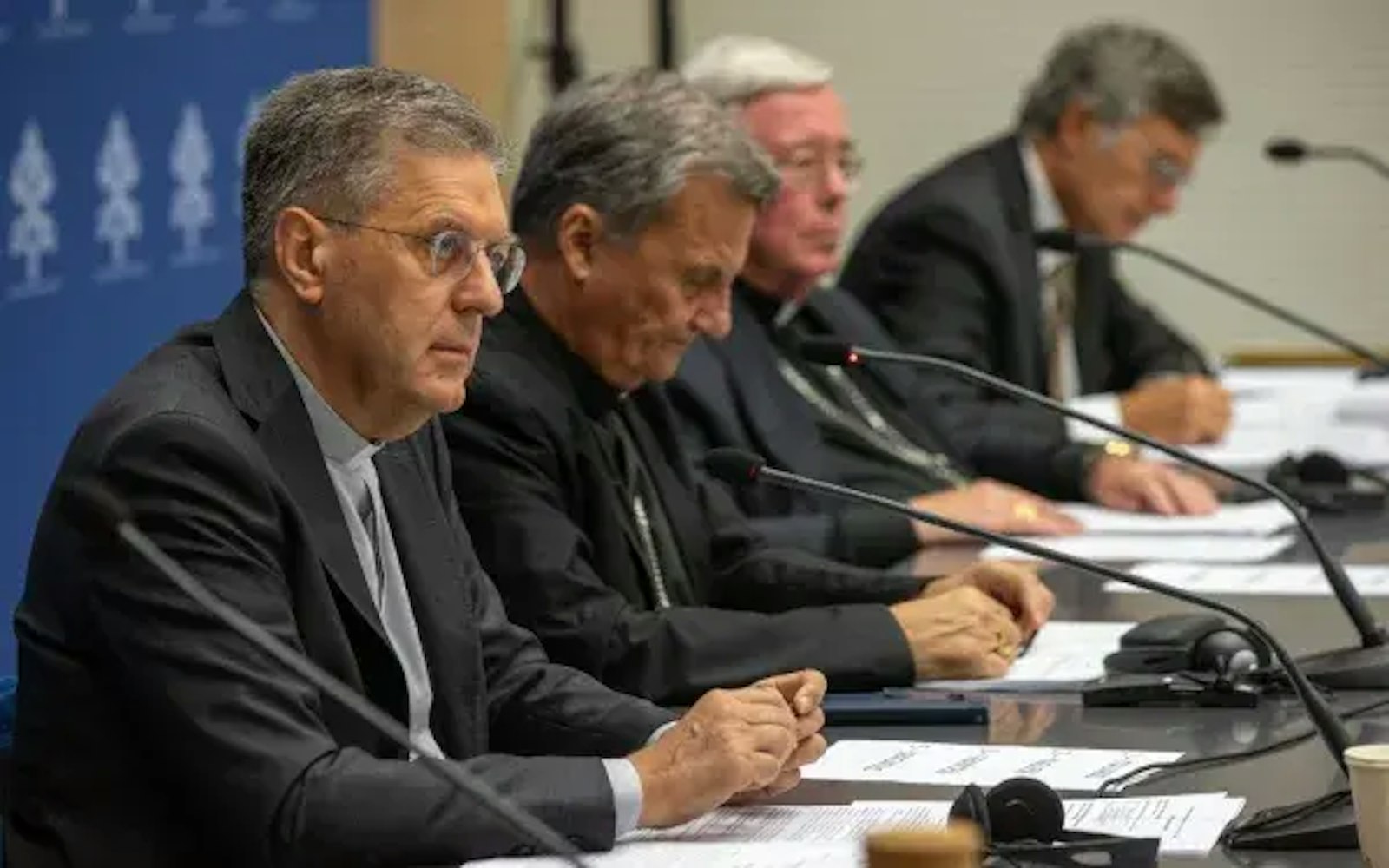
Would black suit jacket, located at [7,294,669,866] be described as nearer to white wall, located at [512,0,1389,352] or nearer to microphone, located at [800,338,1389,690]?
microphone, located at [800,338,1389,690]

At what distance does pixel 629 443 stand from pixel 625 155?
37 cm

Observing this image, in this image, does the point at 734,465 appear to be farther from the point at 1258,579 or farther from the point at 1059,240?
the point at 1059,240

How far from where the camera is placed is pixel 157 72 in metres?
4.27

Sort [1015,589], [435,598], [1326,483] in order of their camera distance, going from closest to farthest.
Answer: [435,598], [1015,589], [1326,483]

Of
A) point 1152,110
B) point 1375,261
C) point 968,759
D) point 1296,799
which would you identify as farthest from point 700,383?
point 1375,261

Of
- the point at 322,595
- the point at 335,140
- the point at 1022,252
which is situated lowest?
the point at 1022,252

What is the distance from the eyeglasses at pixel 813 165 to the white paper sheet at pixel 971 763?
1845 millimetres

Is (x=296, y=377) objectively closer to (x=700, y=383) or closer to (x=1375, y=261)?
(x=700, y=383)

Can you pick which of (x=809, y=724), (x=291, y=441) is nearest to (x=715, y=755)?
(x=809, y=724)

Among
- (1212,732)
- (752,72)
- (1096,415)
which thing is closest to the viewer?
(1212,732)

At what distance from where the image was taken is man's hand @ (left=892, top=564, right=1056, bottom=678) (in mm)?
3180

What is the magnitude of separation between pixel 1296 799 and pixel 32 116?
2154mm

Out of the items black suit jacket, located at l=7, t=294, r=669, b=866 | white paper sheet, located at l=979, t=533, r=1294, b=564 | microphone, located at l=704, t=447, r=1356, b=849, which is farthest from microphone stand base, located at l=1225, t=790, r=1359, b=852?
white paper sheet, located at l=979, t=533, r=1294, b=564

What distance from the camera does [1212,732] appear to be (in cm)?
288
